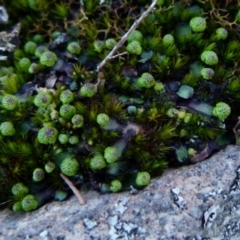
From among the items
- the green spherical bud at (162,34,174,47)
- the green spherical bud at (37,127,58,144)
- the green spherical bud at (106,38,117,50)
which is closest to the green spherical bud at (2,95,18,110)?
the green spherical bud at (37,127,58,144)

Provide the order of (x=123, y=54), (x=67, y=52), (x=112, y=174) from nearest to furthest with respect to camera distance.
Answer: (x=112, y=174), (x=123, y=54), (x=67, y=52)

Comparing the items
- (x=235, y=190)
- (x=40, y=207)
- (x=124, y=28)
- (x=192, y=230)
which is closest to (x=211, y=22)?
(x=124, y=28)

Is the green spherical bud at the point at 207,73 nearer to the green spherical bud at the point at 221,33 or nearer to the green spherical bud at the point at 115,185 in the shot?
the green spherical bud at the point at 221,33

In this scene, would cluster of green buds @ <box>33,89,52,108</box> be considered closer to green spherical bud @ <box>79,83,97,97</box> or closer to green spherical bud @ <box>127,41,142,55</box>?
green spherical bud @ <box>79,83,97,97</box>

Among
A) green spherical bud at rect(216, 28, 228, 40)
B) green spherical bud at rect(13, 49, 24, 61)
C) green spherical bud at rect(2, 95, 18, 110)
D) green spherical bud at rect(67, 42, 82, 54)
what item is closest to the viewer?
green spherical bud at rect(2, 95, 18, 110)

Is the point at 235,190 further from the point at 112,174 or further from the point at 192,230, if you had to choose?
the point at 112,174

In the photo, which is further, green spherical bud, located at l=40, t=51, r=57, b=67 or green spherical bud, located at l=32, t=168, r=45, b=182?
green spherical bud, located at l=40, t=51, r=57, b=67
